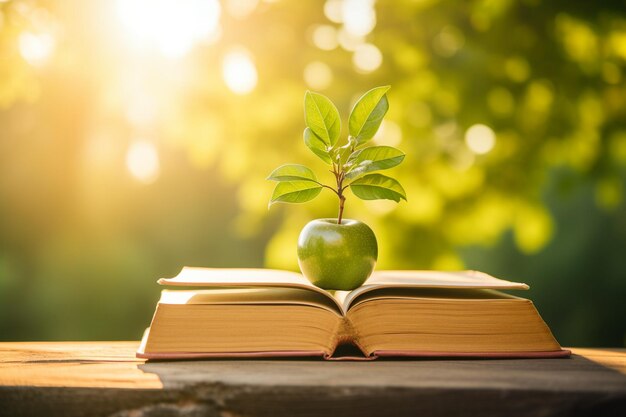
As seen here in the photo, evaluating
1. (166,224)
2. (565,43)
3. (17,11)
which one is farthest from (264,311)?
(166,224)

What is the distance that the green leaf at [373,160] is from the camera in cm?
135

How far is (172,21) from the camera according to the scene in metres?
2.75

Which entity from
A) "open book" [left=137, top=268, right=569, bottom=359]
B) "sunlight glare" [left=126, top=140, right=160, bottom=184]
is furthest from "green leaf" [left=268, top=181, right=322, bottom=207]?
"sunlight glare" [left=126, top=140, right=160, bottom=184]

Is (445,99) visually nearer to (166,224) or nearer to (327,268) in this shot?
(327,268)

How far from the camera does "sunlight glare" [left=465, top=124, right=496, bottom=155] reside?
2.72 meters

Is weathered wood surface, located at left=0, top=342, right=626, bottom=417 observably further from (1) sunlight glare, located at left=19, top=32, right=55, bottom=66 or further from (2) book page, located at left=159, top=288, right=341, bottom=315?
(1) sunlight glare, located at left=19, top=32, right=55, bottom=66

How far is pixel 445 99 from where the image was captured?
269 centimetres

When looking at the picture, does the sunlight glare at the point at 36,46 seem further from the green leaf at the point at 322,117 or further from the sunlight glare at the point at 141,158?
the green leaf at the point at 322,117

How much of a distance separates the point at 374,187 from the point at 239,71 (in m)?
1.47

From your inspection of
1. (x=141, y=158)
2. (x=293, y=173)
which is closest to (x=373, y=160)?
(x=293, y=173)

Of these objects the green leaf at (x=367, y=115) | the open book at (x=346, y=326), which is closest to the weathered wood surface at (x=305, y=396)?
the open book at (x=346, y=326)

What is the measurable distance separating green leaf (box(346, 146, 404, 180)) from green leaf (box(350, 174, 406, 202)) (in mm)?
33

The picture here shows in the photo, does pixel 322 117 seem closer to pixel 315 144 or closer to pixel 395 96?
pixel 315 144

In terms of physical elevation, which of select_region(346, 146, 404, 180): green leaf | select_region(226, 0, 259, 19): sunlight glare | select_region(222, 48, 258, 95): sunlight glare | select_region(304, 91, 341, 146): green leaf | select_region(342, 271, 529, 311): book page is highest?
select_region(226, 0, 259, 19): sunlight glare
